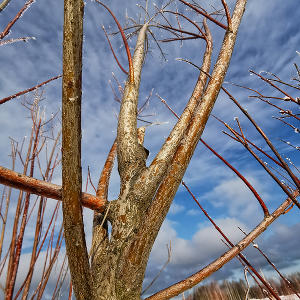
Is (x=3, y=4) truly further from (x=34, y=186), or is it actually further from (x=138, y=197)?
(x=138, y=197)

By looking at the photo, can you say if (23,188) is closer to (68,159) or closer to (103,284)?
(68,159)

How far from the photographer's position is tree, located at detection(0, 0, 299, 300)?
592 millimetres

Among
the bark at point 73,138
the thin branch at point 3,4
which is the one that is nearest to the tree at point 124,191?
A: the bark at point 73,138

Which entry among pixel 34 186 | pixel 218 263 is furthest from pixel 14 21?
pixel 218 263

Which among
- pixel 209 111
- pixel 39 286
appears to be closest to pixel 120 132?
pixel 209 111

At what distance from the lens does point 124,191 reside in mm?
915

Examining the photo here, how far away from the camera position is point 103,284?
736 mm

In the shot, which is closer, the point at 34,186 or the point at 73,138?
the point at 73,138

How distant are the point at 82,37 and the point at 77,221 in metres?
0.46

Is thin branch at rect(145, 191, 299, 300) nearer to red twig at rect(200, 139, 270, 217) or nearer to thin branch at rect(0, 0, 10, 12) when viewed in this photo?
red twig at rect(200, 139, 270, 217)

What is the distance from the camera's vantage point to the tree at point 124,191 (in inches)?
23.3

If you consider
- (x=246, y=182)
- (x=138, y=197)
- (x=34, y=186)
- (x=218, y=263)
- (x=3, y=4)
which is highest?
(x=3, y=4)

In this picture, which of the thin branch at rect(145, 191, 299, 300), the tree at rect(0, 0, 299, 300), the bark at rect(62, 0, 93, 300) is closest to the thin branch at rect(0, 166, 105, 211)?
the tree at rect(0, 0, 299, 300)

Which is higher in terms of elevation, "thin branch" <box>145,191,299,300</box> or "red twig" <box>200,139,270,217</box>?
"red twig" <box>200,139,270,217</box>
